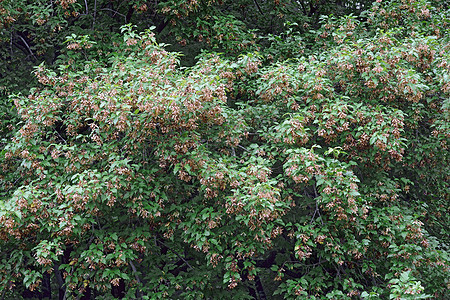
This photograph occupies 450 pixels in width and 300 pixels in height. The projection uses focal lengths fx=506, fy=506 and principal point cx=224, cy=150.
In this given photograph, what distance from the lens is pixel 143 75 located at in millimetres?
6984

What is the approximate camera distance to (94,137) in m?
6.74

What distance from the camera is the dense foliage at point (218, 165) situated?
258 inches

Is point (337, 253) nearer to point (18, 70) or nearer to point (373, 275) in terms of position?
point (373, 275)

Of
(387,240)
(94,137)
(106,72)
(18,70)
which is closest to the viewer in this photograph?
(94,137)

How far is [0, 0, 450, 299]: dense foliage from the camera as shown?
21.5ft

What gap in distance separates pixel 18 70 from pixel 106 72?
2.96m

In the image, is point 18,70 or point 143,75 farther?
point 18,70

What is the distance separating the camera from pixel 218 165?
661 centimetres

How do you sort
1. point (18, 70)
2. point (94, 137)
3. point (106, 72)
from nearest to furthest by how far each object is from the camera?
point (94, 137)
point (106, 72)
point (18, 70)

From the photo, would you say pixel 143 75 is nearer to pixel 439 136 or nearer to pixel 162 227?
pixel 162 227

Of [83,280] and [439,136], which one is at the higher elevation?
[439,136]

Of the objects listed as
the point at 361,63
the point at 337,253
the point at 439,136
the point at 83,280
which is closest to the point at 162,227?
the point at 83,280

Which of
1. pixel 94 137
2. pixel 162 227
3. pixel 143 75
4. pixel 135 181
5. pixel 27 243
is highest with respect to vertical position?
pixel 143 75

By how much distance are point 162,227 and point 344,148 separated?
9.47ft
